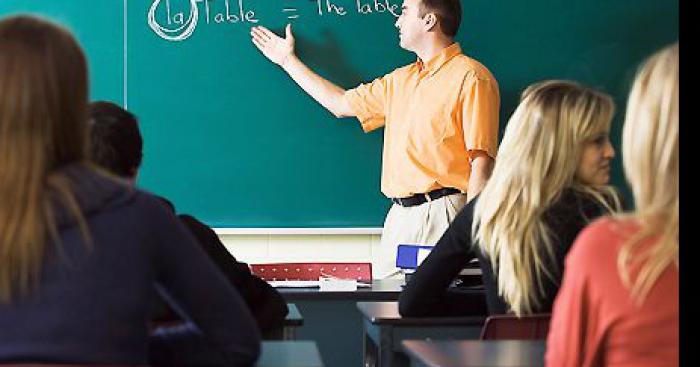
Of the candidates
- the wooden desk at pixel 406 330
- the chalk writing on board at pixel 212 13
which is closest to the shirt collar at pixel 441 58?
the chalk writing on board at pixel 212 13

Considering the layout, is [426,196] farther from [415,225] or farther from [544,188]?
[544,188]

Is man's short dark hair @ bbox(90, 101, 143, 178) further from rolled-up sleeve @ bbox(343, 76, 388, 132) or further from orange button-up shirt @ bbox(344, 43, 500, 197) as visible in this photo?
rolled-up sleeve @ bbox(343, 76, 388, 132)

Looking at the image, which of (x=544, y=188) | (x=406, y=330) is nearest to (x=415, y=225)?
(x=406, y=330)

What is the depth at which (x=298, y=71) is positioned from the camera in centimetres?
542

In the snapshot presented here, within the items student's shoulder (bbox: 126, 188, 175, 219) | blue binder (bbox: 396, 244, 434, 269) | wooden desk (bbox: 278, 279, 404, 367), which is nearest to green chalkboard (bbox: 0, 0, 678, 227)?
blue binder (bbox: 396, 244, 434, 269)

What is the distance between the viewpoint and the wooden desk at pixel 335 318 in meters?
3.88

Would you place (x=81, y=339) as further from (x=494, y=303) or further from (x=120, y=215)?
(x=494, y=303)

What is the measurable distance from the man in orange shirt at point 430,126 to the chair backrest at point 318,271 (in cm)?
52

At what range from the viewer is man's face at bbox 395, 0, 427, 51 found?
5.13 metres

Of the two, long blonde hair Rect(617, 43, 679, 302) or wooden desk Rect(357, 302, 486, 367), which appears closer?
long blonde hair Rect(617, 43, 679, 302)

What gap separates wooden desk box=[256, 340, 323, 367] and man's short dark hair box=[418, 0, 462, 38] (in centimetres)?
297

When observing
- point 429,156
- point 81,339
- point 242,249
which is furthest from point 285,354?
point 242,249

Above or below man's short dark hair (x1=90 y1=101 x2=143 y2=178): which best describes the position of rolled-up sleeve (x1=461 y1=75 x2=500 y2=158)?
below
